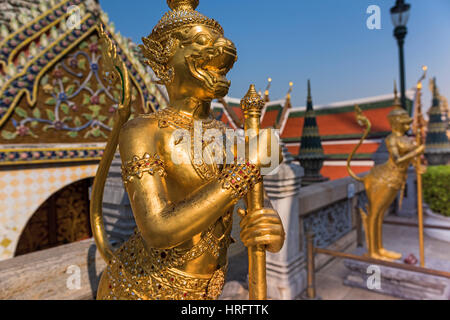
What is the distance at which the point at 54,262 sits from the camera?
97.8 inches

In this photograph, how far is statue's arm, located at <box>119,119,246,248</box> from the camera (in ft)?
3.81

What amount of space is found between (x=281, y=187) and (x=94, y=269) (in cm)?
252

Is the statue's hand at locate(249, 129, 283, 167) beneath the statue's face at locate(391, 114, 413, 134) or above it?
beneath

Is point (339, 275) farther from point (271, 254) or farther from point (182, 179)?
point (182, 179)

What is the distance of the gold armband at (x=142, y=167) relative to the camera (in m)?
1.25

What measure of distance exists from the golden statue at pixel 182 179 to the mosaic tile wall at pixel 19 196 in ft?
10.2

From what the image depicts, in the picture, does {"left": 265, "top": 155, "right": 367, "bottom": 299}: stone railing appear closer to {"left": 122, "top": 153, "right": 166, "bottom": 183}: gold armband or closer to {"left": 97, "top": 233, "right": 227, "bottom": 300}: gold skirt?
{"left": 97, "top": 233, "right": 227, "bottom": 300}: gold skirt

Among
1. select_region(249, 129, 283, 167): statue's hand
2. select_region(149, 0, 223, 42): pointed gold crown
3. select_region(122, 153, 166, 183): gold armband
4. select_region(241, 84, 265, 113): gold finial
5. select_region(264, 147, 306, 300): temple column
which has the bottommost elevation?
select_region(264, 147, 306, 300): temple column

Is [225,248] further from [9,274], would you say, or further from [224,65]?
[9,274]

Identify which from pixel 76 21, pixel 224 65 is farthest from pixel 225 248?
pixel 76 21

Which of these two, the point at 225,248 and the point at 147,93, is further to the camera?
the point at 147,93

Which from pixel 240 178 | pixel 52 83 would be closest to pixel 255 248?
pixel 240 178

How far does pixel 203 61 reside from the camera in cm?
138

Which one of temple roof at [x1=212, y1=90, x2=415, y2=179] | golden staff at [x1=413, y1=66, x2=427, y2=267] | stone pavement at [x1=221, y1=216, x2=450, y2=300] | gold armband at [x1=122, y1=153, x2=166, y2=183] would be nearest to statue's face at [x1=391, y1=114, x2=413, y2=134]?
golden staff at [x1=413, y1=66, x2=427, y2=267]
